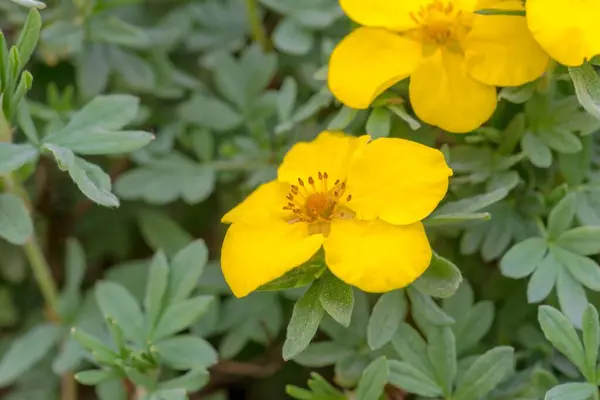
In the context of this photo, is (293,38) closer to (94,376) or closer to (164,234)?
(164,234)

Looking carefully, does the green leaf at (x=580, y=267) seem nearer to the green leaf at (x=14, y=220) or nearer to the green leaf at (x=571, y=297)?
the green leaf at (x=571, y=297)

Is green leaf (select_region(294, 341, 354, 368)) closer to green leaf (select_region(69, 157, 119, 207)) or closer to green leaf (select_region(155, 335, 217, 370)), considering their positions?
green leaf (select_region(155, 335, 217, 370))

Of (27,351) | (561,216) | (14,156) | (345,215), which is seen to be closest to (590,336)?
(561,216)

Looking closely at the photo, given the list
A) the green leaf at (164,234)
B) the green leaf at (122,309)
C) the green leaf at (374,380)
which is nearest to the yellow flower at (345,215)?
the green leaf at (374,380)

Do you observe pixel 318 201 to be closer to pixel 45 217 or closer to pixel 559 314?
pixel 559 314

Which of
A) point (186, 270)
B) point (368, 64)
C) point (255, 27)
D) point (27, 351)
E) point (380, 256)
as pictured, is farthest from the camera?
point (255, 27)

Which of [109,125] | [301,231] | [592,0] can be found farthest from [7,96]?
[592,0]
